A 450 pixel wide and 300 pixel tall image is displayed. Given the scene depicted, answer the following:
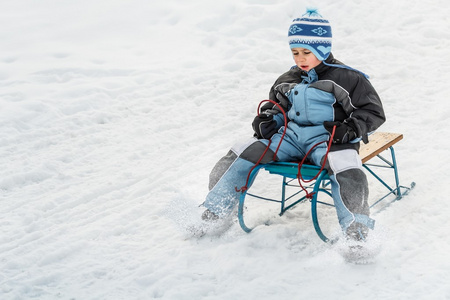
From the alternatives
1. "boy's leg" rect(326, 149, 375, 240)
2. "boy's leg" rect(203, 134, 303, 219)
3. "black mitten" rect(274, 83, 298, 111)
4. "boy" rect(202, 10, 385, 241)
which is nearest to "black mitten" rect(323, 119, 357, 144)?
"boy" rect(202, 10, 385, 241)

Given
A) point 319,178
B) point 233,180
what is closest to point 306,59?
point 319,178

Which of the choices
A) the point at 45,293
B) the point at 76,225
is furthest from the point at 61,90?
the point at 45,293

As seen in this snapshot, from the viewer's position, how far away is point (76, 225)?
152 inches

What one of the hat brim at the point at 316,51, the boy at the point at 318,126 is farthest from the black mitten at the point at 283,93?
the hat brim at the point at 316,51

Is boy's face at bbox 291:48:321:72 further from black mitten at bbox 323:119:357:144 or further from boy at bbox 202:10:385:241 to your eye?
black mitten at bbox 323:119:357:144

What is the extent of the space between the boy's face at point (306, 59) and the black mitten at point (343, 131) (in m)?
0.38

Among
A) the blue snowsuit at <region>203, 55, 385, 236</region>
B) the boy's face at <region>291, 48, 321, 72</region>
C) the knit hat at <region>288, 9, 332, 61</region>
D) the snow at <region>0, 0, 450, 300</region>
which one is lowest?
the snow at <region>0, 0, 450, 300</region>

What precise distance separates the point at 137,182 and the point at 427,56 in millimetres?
3750

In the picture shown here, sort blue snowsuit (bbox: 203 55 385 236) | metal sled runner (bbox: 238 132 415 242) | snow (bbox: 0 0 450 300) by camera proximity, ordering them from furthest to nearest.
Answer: metal sled runner (bbox: 238 132 415 242) → blue snowsuit (bbox: 203 55 385 236) → snow (bbox: 0 0 450 300)

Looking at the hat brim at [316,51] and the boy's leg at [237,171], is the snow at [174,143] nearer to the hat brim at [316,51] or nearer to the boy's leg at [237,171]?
the boy's leg at [237,171]

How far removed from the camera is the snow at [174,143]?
10.5ft

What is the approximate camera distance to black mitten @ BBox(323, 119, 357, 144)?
3.36m

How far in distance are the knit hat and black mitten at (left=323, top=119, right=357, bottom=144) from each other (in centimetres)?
41

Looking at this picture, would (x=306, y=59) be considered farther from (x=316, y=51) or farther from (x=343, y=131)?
(x=343, y=131)
